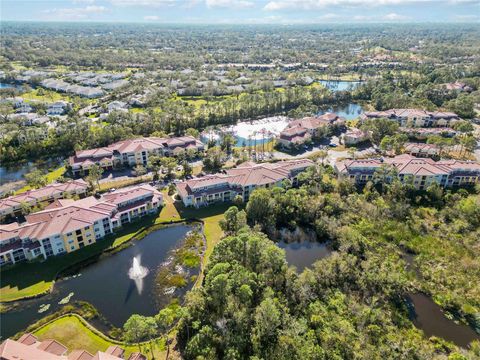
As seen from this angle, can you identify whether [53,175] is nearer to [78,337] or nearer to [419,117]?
[78,337]

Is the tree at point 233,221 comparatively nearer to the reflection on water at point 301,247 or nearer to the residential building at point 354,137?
the reflection on water at point 301,247

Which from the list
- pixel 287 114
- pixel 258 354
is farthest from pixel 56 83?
pixel 258 354

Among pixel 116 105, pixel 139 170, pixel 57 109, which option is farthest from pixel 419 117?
pixel 57 109

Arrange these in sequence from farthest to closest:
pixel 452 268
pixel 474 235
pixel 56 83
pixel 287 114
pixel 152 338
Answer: pixel 56 83, pixel 287 114, pixel 474 235, pixel 452 268, pixel 152 338

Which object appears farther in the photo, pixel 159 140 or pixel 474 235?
pixel 159 140

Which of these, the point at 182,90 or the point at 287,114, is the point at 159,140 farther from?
the point at 182,90

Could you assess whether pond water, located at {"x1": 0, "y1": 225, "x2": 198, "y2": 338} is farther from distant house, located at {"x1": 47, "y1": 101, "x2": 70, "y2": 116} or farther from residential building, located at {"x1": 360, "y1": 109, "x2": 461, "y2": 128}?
distant house, located at {"x1": 47, "y1": 101, "x2": 70, "y2": 116}
